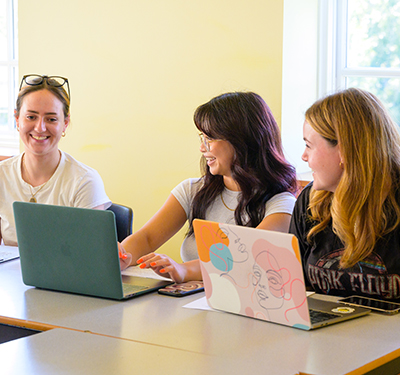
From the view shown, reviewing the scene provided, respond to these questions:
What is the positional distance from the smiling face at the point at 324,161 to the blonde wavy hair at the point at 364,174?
0.02 m

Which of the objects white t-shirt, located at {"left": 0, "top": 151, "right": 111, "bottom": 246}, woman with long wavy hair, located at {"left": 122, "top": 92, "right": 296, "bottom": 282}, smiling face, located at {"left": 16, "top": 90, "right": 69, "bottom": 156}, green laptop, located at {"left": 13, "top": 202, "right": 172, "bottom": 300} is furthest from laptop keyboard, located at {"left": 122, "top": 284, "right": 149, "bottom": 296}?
smiling face, located at {"left": 16, "top": 90, "right": 69, "bottom": 156}

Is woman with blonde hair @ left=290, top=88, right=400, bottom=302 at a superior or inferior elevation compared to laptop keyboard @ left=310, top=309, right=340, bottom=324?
superior

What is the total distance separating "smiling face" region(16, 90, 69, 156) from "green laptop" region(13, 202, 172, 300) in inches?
31.9

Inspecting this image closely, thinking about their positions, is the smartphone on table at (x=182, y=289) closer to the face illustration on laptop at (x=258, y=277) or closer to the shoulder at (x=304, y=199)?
the face illustration on laptop at (x=258, y=277)

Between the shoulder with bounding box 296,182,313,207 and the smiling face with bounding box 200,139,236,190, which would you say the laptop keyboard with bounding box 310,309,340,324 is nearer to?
the shoulder with bounding box 296,182,313,207

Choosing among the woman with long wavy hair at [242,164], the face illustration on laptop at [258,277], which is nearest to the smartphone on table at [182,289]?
the face illustration on laptop at [258,277]

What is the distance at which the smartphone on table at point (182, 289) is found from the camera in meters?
1.64

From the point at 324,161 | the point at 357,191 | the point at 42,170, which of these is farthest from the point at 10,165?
the point at 357,191

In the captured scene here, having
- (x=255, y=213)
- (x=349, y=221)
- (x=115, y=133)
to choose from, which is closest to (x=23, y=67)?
(x=115, y=133)

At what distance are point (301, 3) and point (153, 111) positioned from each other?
94 centimetres

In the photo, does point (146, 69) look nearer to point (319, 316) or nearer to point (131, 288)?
point (131, 288)

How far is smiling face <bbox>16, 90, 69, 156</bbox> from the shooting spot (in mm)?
2447

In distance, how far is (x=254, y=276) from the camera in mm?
→ 1357

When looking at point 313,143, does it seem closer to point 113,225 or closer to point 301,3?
point 113,225
